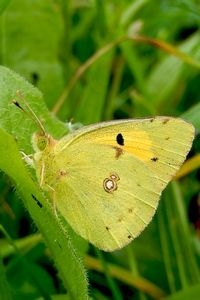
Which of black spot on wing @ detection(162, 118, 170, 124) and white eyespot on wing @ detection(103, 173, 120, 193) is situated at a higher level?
black spot on wing @ detection(162, 118, 170, 124)

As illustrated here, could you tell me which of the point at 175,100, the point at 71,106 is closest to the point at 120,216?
the point at 71,106

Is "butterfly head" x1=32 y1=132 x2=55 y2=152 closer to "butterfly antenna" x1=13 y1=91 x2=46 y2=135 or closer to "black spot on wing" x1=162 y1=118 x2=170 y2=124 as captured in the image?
"butterfly antenna" x1=13 y1=91 x2=46 y2=135

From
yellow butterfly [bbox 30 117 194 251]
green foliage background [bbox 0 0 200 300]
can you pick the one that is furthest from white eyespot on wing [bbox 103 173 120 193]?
green foliage background [bbox 0 0 200 300]

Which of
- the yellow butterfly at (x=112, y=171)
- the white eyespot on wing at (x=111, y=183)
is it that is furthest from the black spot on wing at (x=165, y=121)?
the white eyespot on wing at (x=111, y=183)

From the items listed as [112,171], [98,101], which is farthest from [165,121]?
[98,101]

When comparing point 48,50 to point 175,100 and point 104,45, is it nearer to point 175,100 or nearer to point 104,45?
point 104,45

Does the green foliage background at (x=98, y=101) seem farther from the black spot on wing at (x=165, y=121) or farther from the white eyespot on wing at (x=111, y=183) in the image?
the black spot on wing at (x=165, y=121)
